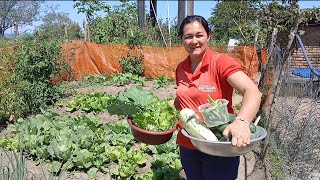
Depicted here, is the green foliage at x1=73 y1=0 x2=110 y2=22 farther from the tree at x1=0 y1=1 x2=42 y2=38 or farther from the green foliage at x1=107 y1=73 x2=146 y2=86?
the tree at x1=0 y1=1 x2=42 y2=38

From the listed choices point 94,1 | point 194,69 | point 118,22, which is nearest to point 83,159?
point 194,69

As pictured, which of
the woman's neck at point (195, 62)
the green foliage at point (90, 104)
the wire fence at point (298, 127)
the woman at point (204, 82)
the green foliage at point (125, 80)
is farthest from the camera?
the green foliage at point (125, 80)

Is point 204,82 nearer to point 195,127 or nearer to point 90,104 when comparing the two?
point 195,127

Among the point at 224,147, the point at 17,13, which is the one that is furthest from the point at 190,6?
the point at 17,13

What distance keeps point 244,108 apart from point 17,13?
4916 centimetres

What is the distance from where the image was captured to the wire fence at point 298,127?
3402 millimetres

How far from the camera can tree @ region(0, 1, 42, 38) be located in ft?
144

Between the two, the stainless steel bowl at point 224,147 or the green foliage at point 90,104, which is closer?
the stainless steel bowl at point 224,147

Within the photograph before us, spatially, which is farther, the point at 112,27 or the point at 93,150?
the point at 112,27

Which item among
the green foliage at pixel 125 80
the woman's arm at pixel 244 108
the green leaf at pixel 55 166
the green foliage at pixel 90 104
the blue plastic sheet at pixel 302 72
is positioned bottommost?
the green foliage at pixel 125 80

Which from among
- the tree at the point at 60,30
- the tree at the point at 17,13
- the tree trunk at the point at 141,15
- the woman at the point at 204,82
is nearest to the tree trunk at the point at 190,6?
the tree trunk at the point at 141,15

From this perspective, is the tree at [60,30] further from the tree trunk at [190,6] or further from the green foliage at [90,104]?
the tree trunk at [190,6]

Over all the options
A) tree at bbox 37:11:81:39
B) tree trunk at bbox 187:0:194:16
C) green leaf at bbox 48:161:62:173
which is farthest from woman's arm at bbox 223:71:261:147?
tree trunk at bbox 187:0:194:16

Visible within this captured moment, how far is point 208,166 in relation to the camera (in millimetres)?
2316
